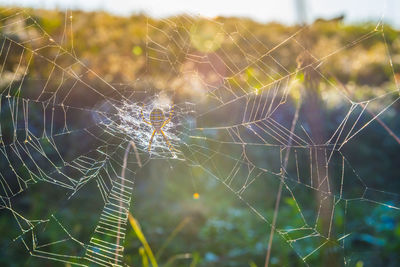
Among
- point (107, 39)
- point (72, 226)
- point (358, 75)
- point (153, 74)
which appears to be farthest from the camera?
point (358, 75)

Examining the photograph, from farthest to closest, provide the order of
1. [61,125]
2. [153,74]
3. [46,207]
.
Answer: [61,125], [153,74], [46,207]

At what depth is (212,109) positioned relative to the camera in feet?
18.8

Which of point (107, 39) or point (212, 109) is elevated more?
point (107, 39)

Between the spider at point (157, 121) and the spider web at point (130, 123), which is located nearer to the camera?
the spider at point (157, 121)

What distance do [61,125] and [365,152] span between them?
5026mm

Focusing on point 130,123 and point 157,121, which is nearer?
point 157,121

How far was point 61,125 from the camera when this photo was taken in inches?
214

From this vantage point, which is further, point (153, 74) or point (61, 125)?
point (61, 125)

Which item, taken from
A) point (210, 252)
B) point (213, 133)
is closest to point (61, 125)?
point (213, 133)

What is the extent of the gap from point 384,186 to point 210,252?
351 cm

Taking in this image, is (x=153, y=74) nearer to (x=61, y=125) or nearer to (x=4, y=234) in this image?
(x=61, y=125)

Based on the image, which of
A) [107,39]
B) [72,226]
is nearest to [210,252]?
[72,226]

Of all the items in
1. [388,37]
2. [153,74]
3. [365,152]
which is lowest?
[365,152]

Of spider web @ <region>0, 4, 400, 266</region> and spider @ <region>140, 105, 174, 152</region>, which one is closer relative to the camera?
spider @ <region>140, 105, 174, 152</region>
